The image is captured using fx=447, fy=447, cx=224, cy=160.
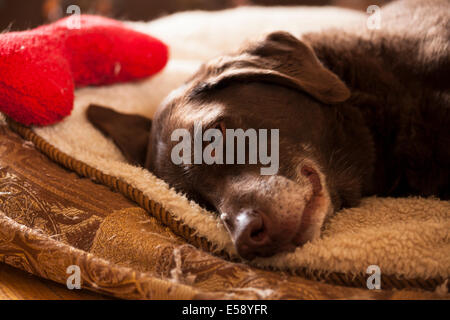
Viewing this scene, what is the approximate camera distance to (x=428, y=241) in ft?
4.67

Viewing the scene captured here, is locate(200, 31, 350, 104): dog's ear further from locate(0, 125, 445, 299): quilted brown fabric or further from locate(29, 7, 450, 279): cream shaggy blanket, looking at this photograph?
locate(0, 125, 445, 299): quilted brown fabric

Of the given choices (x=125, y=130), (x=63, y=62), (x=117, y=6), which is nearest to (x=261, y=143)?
(x=125, y=130)

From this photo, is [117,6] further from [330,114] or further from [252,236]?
[252,236]

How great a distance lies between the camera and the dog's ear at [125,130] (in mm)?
2072

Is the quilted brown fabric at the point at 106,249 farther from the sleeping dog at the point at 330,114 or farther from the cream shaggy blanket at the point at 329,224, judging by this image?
the sleeping dog at the point at 330,114

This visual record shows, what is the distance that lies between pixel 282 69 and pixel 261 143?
369 millimetres

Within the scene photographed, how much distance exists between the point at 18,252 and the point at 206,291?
0.64 metres

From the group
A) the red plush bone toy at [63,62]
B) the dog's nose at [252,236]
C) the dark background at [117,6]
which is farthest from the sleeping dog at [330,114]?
the dark background at [117,6]

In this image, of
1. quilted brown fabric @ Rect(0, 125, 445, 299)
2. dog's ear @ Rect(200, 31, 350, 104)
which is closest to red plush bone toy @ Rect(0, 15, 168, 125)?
quilted brown fabric @ Rect(0, 125, 445, 299)

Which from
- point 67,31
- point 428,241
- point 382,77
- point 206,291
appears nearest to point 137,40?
point 67,31

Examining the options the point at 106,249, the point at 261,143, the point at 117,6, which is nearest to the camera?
the point at 106,249

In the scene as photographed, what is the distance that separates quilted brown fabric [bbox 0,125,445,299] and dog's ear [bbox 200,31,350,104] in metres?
0.64

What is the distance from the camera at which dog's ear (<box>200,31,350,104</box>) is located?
1762 millimetres

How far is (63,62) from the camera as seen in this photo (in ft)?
6.82
